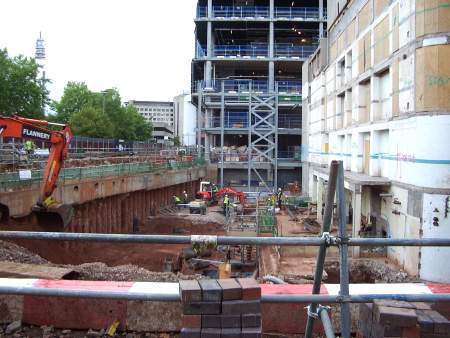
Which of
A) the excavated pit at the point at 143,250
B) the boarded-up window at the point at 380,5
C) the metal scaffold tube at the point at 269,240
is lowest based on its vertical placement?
the excavated pit at the point at 143,250

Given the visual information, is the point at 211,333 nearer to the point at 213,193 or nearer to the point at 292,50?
the point at 213,193

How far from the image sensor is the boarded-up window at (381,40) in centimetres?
1742

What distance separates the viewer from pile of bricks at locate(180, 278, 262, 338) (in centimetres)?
341

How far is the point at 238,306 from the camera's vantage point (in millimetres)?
3438

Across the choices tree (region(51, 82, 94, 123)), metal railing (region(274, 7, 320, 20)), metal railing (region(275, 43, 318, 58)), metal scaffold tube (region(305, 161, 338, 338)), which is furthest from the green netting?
tree (region(51, 82, 94, 123))

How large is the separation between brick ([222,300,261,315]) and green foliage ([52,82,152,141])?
57654 mm

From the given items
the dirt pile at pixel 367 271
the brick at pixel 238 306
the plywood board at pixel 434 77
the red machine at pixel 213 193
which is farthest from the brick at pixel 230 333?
the red machine at pixel 213 193

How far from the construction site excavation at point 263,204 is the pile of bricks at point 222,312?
0.4 inches

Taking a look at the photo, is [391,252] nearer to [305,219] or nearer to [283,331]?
[305,219]

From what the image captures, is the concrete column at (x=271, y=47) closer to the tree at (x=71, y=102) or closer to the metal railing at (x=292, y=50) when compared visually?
the metal railing at (x=292, y=50)

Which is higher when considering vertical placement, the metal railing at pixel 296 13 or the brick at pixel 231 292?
the metal railing at pixel 296 13

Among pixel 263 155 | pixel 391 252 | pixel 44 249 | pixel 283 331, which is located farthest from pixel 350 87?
pixel 263 155

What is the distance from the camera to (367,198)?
20.4m

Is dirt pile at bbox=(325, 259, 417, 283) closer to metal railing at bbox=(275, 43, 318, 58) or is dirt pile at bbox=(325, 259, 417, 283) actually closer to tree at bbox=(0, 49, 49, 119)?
tree at bbox=(0, 49, 49, 119)
